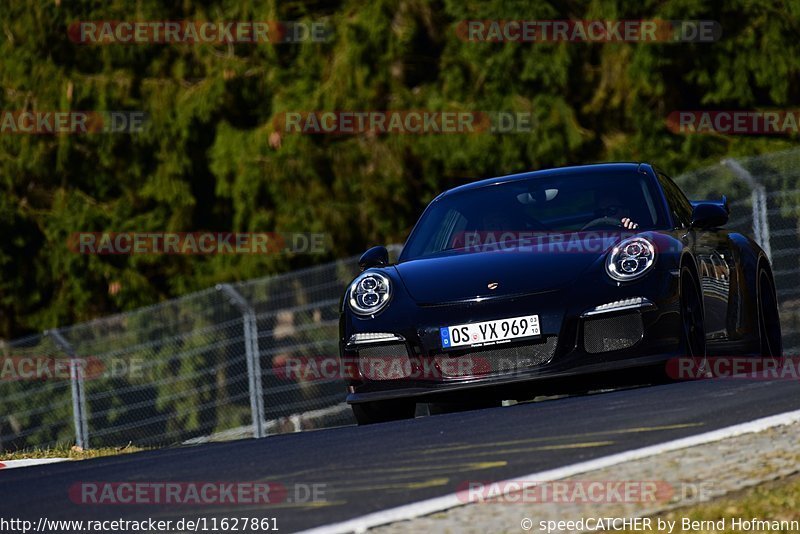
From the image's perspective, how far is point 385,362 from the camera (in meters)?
8.70

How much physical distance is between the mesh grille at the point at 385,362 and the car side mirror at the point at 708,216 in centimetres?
195

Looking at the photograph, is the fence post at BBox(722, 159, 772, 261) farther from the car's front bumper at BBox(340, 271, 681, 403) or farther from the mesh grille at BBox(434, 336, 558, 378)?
the mesh grille at BBox(434, 336, 558, 378)

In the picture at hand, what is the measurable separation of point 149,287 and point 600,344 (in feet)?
52.8

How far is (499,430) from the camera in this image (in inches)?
271

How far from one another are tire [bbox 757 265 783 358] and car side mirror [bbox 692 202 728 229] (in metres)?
1.10

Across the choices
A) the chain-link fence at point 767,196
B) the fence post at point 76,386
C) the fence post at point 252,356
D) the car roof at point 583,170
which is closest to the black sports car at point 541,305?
the car roof at point 583,170

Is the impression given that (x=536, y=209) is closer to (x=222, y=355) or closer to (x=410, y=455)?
(x=410, y=455)

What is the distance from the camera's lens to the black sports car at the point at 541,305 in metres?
8.38

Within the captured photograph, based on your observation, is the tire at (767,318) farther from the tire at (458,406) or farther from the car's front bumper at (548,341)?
the car's front bumper at (548,341)

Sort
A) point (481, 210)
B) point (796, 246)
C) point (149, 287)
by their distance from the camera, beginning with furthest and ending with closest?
1. point (149, 287)
2. point (796, 246)
3. point (481, 210)

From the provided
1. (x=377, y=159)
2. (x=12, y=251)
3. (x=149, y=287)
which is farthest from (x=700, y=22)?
(x=12, y=251)

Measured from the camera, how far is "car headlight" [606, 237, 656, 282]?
848 centimetres

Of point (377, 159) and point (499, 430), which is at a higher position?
point (377, 159)

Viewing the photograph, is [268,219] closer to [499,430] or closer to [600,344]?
[600,344]
